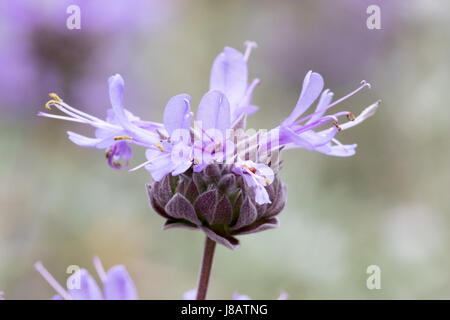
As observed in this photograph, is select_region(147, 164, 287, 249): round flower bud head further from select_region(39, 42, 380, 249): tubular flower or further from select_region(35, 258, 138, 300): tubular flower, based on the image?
select_region(35, 258, 138, 300): tubular flower

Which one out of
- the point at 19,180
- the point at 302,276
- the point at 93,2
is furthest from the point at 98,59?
the point at 302,276

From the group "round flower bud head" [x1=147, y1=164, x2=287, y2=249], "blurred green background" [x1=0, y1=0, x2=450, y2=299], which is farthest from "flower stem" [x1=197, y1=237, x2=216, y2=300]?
"blurred green background" [x1=0, y1=0, x2=450, y2=299]

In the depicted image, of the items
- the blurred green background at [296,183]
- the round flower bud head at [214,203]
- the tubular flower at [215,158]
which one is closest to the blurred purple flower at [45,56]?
the blurred green background at [296,183]

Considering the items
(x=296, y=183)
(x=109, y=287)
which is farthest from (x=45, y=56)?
(x=109, y=287)

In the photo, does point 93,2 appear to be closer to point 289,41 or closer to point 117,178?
point 117,178

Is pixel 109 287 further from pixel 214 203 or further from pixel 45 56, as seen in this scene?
pixel 45 56

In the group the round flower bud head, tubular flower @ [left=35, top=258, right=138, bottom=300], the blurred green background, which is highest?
the blurred green background
